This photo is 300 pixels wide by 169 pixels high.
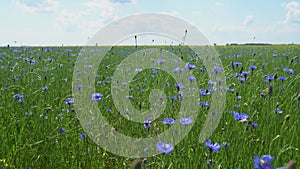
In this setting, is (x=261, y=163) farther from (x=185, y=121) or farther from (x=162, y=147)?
(x=185, y=121)

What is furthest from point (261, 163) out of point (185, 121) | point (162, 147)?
point (185, 121)

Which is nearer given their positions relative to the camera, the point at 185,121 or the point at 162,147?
the point at 162,147

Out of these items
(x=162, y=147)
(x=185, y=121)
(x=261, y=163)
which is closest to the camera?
(x=261, y=163)

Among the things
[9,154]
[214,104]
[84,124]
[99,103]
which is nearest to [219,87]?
[214,104]

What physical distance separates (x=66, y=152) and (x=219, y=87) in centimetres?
170

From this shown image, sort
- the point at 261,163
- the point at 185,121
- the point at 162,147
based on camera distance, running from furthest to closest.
A: the point at 185,121 → the point at 162,147 → the point at 261,163

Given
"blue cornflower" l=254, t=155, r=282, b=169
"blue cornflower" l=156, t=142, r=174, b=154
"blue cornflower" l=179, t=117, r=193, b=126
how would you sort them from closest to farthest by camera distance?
"blue cornflower" l=254, t=155, r=282, b=169, "blue cornflower" l=156, t=142, r=174, b=154, "blue cornflower" l=179, t=117, r=193, b=126

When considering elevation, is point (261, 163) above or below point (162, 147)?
above

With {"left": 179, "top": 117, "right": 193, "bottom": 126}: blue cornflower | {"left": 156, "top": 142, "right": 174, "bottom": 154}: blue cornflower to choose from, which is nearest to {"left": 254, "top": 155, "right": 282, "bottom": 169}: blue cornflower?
{"left": 156, "top": 142, "right": 174, "bottom": 154}: blue cornflower

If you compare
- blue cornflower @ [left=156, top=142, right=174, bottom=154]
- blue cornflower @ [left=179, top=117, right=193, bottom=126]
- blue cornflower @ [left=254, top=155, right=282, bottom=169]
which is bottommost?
blue cornflower @ [left=156, top=142, right=174, bottom=154]

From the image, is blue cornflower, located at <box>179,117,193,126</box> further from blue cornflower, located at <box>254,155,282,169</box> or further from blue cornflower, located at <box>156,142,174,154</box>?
blue cornflower, located at <box>254,155,282,169</box>

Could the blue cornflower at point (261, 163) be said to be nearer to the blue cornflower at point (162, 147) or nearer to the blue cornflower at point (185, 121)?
the blue cornflower at point (162, 147)

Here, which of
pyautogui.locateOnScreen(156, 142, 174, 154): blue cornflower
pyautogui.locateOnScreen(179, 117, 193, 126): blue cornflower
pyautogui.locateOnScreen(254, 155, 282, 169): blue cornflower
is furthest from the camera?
pyautogui.locateOnScreen(179, 117, 193, 126): blue cornflower

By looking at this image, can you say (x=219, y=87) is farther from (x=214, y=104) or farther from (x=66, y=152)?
(x=66, y=152)
